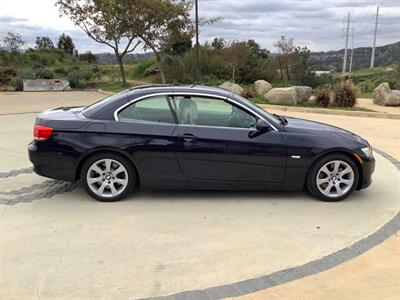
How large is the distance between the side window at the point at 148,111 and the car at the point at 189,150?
0.5 inches

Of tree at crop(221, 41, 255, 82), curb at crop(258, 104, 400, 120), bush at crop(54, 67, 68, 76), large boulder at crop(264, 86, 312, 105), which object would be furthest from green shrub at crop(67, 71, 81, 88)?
curb at crop(258, 104, 400, 120)

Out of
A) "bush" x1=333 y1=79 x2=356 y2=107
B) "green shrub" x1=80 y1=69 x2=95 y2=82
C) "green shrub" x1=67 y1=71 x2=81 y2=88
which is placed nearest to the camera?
"bush" x1=333 y1=79 x2=356 y2=107

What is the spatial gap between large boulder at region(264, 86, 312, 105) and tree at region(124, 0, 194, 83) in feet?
28.9

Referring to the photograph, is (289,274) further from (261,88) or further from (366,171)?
(261,88)

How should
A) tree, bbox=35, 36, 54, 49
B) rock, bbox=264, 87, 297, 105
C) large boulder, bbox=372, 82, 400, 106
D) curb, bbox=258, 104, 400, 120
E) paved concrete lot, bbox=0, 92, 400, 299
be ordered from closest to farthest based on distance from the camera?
paved concrete lot, bbox=0, 92, 400, 299, curb, bbox=258, 104, 400, 120, rock, bbox=264, 87, 297, 105, large boulder, bbox=372, 82, 400, 106, tree, bbox=35, 36, 54, 49

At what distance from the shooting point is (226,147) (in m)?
5.45

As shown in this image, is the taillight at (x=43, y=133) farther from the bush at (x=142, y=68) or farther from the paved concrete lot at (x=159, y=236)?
the bush at (x=142, y=68)

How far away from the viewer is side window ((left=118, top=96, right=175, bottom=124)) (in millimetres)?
5566

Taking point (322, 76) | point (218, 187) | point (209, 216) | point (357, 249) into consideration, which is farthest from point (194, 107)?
point (322, 76)

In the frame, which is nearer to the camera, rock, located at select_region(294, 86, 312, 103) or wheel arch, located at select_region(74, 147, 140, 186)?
wheel arch, located at select_region(74, 147, 140, 186)

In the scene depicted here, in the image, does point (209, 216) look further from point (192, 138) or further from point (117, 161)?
point (117, 161)

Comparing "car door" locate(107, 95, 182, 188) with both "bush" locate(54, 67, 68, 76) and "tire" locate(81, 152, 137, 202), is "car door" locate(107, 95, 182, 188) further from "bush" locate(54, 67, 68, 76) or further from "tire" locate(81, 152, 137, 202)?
"bush" locate(54, 67, 68, 76)

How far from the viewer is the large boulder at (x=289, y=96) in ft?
58.2

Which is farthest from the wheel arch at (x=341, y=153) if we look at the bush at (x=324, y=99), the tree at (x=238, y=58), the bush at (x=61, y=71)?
the bush at (x=61, y=71)
